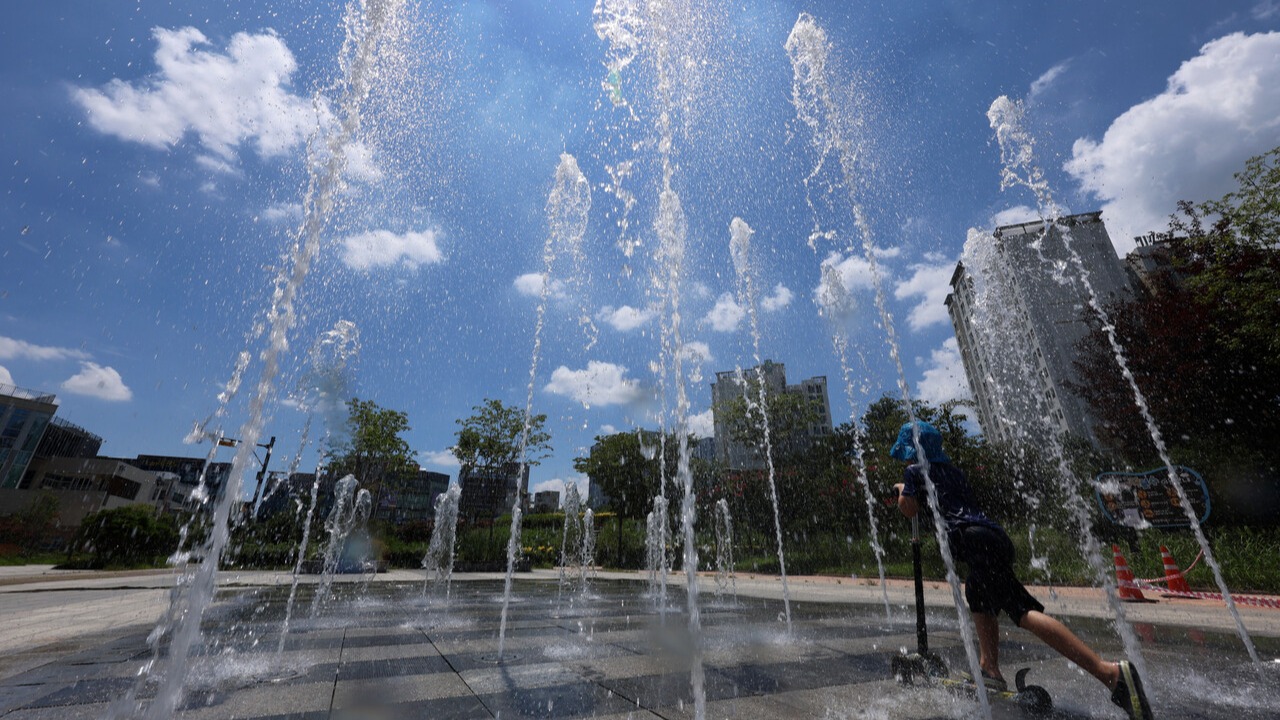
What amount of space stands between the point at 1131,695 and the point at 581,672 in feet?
9.63

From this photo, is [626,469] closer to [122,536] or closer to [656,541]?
[656,541]

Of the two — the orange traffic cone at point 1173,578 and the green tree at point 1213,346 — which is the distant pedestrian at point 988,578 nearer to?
the orange traffic cone at point 1173,578

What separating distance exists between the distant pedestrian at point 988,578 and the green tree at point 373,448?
76.9 ft

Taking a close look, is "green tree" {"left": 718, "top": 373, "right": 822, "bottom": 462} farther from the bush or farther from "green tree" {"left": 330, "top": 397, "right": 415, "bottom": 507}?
the bush

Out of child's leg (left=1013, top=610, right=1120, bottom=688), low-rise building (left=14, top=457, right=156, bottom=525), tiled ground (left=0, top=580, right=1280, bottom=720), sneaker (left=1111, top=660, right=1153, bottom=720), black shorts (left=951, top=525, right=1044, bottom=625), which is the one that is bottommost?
tiled ground (left=0, top=580, right=1280, bottom=720)

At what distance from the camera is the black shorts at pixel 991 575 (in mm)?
2742

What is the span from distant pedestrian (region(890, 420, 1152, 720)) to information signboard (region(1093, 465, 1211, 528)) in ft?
33.9

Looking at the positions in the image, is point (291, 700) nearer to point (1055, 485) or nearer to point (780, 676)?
point (780, 676)

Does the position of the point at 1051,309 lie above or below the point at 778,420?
above

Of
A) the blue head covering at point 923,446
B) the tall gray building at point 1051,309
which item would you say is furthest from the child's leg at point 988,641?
the tall gray building at point 1051,309

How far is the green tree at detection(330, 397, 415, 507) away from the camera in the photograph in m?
22.6

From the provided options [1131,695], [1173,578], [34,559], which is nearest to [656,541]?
[1173,578]

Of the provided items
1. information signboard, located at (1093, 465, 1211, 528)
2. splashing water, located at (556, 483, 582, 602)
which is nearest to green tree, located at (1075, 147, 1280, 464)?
information signboard, located at (1093, 465, 1211, 528)

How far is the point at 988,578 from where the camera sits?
2781 millimetres
